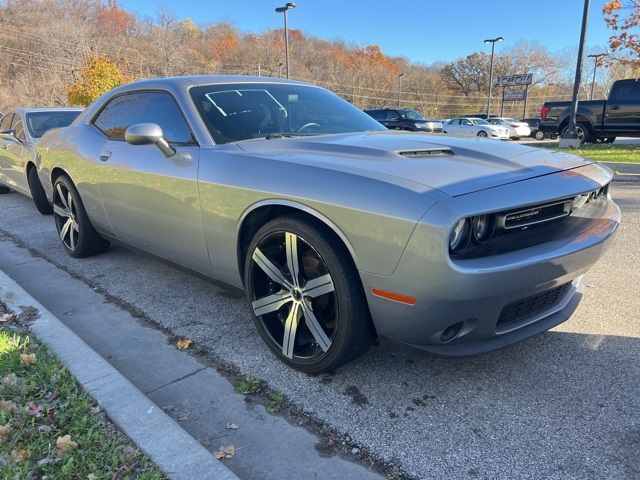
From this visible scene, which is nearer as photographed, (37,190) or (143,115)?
(143,115)

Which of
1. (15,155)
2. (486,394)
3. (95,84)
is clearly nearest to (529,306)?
(486,394)

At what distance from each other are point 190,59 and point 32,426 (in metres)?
54.1

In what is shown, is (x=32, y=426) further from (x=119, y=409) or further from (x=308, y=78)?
(x=308, y=78)

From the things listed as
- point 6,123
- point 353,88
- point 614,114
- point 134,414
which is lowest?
point 134,414

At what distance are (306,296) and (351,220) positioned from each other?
53cm

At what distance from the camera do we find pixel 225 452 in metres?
1.91

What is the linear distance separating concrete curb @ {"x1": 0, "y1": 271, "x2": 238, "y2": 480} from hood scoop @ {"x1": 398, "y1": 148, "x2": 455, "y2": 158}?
1.65 metres

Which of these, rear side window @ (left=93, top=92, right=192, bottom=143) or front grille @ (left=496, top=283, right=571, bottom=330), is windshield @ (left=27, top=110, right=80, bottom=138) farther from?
front grille @ (left=496, top=283, right=571, bottom=330)

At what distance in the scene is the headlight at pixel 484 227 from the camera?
6.35 feet

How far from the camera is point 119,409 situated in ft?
6.67

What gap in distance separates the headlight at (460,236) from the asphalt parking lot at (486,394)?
27.0 inches

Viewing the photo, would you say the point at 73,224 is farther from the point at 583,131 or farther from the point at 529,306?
the point at 583,131

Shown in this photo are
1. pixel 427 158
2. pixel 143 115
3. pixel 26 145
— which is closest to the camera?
pixel 427 158

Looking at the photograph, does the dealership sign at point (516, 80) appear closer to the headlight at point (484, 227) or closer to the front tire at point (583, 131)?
the front tire at point (583, 131)
